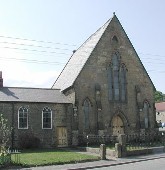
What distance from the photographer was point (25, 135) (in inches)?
1332

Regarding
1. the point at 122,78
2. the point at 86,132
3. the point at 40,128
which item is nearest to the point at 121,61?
the point at 122,78

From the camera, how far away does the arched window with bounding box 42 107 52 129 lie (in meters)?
35.2

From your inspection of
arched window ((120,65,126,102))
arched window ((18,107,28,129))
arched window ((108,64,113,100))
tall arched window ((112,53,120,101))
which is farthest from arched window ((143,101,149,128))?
arched window ((18,107,28,129))

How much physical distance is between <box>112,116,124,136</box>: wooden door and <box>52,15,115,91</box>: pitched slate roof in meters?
6.73

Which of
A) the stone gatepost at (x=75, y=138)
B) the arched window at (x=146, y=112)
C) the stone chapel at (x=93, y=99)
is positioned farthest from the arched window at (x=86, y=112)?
the arched window at (x=146, y=112)

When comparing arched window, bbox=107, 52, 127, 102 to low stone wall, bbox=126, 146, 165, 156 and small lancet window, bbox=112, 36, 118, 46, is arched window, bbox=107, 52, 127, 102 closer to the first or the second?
small lancet window, bbox=112, 36, 118, 46

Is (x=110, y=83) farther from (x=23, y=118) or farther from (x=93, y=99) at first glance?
(x=23, y=118)

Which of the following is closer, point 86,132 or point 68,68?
point 86,132

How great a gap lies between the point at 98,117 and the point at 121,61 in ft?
25.0

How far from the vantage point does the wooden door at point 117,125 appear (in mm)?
39000

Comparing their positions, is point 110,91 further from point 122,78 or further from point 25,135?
point 25,135

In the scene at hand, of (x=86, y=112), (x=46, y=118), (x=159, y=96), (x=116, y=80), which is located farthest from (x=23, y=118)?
(x=159, y=96)

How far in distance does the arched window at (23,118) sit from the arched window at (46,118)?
1.78 m

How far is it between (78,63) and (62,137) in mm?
9352
